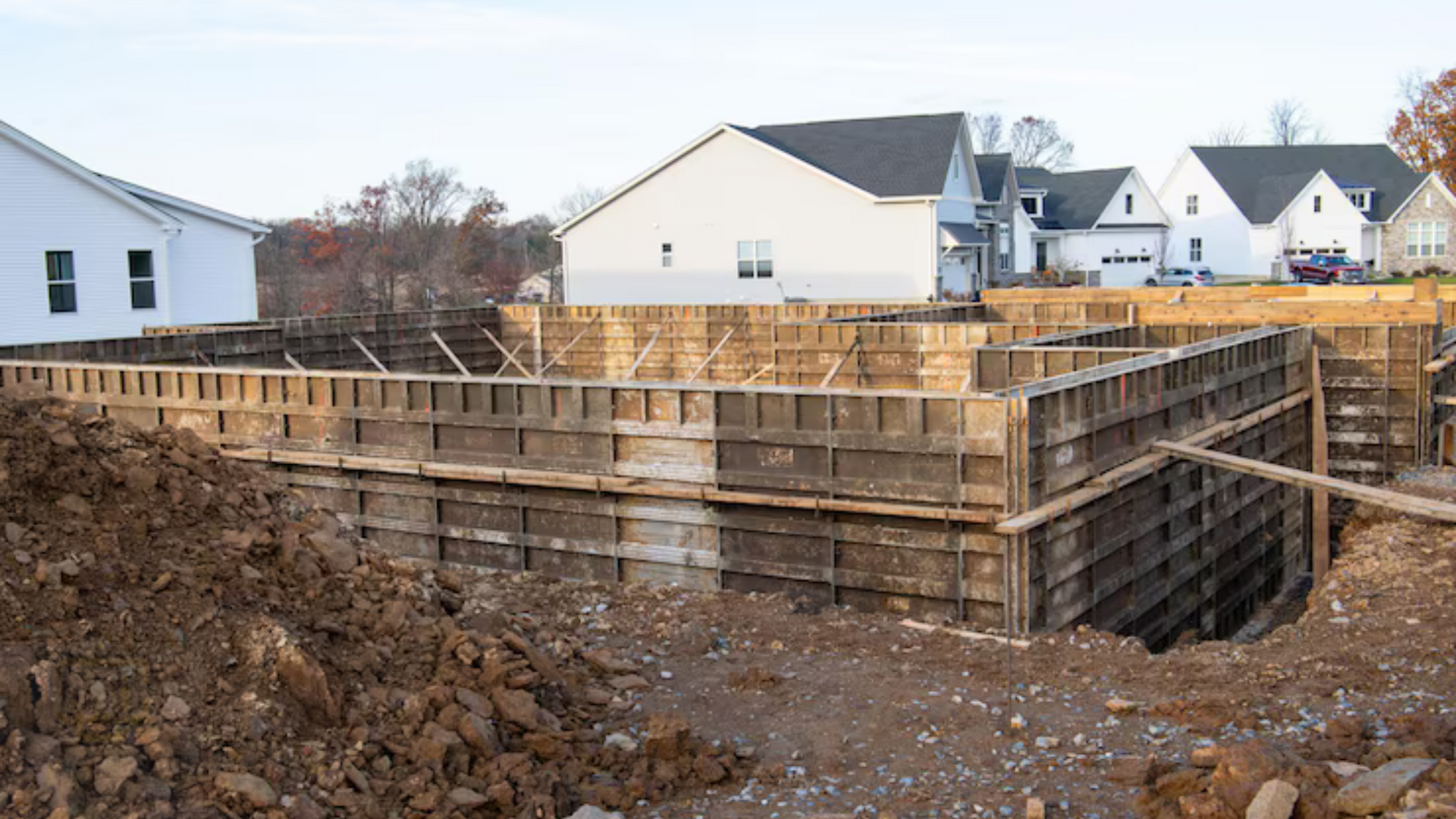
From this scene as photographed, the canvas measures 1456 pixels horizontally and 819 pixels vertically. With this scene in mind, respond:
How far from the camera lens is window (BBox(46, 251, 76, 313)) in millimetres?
28625

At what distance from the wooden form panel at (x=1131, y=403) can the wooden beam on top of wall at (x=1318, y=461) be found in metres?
0.95

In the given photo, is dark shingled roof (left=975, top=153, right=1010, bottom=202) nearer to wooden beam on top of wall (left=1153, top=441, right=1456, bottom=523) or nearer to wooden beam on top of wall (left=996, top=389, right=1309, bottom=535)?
wooden beam on top of wall (left=996, top=389, right=1309, bottom=535)

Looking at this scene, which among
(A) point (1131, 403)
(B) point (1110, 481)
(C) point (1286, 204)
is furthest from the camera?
(C) point (1286, 204)

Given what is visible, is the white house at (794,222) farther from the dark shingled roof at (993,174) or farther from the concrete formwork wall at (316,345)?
the concrete formwork wall at (316,345)

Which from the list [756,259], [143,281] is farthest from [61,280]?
[756,259]

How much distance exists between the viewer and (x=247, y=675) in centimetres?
710

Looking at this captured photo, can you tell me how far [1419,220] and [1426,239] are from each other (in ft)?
3.45

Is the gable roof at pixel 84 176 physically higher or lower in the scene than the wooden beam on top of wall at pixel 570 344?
higher

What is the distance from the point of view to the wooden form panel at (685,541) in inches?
436

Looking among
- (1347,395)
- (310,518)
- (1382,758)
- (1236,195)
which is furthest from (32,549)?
(1236,195)

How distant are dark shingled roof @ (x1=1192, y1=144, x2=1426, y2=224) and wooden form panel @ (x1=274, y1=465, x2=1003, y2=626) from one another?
210ft

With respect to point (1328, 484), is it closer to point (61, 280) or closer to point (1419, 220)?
point (61, 280)

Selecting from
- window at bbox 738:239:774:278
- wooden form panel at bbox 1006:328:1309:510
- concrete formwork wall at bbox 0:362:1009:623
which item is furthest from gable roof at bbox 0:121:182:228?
wooden form panel at bbox 1006:328:1309:510

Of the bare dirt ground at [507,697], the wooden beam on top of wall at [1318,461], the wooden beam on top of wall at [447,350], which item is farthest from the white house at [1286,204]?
the bare dirt ground at [507,697]
